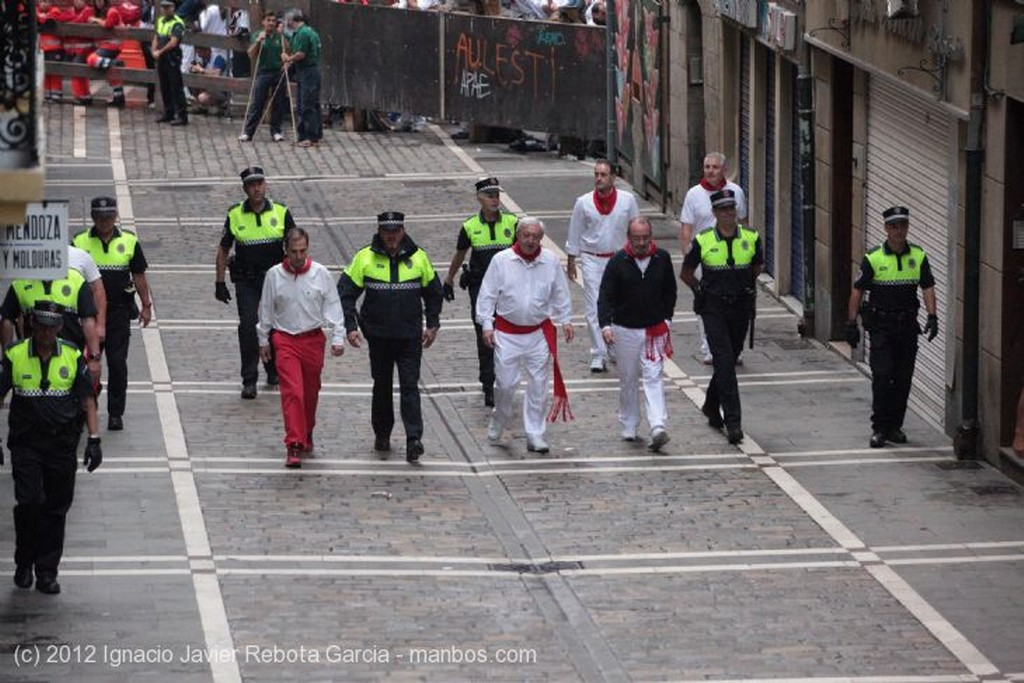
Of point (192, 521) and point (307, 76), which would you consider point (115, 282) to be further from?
point (307, 76)

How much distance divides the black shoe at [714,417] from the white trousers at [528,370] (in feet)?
4.83

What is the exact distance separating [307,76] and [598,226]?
13388 mm

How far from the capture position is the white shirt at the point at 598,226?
2069 centimetres

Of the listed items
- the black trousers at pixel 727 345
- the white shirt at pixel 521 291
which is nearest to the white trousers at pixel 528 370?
the white shirt at pixel 521 291

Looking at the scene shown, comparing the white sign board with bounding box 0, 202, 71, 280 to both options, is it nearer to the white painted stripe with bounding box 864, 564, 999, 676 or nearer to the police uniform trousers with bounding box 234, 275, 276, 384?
the police uniform trousers with bounding box 234, 275, 276, 384

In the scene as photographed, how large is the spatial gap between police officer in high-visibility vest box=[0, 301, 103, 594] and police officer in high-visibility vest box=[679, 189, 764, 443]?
18.5ft

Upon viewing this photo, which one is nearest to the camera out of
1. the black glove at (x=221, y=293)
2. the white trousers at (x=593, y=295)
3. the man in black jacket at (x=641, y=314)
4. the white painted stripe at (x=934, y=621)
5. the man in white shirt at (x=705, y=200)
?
the white painted stripe at (x=934, y=621)

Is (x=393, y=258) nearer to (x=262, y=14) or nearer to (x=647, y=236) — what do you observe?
(x=647, y=236)

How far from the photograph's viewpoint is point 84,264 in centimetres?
1736

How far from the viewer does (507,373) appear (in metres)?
18.0

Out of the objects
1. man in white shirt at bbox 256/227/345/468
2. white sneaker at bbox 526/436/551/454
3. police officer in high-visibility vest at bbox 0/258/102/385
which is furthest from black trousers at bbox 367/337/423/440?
police officer in high-visibility vest at bbox 0/258/102/385

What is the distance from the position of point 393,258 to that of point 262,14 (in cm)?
1906

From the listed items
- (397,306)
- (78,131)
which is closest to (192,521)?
(397,306)

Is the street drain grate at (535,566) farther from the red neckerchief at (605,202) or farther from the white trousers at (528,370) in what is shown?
the red neckerchief at (605,202)
